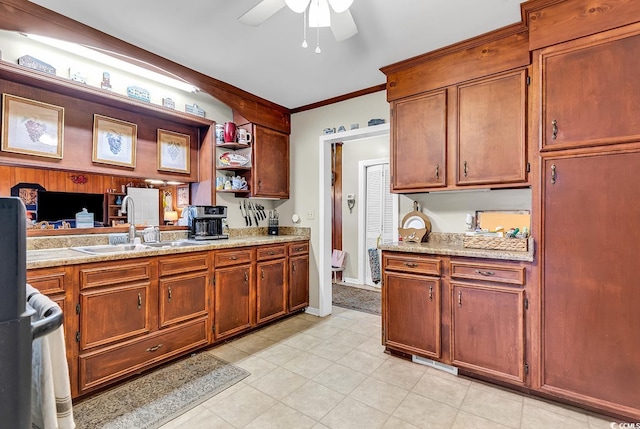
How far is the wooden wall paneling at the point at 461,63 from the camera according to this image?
2.24 meters

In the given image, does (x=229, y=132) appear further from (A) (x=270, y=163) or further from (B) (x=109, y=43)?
(B) (x=109, y=43)

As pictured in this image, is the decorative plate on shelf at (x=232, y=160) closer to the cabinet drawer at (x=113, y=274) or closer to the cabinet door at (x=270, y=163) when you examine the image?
the cabinet door at (x=270, y=163)

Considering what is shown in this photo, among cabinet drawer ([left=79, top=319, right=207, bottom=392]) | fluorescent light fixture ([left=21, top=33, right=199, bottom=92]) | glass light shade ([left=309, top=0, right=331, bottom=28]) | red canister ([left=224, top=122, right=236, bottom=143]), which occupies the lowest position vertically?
cabinet drawer ([left=79, top=319, right=207, bottom=392])

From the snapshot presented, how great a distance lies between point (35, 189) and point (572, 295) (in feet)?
12.7

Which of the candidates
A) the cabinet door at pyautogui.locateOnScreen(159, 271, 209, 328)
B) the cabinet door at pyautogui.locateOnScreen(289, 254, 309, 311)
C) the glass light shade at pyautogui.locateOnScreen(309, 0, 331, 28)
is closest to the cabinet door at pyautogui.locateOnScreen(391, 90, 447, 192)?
the glass light shade at pyautogui.locateOnScreen(309, 0, 331, 28)

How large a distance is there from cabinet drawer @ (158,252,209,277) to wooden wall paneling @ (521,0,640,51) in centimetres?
293

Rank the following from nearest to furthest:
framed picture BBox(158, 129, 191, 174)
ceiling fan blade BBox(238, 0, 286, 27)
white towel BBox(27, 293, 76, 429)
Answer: white towel BBox(27, 293, 76, 429) → ceiling fan blade BBox(238, 0, 286, 27) → framed picture BBox(158, 129, 191, 174)

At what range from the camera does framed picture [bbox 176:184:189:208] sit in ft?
10.8

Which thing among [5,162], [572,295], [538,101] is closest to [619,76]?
[538,101]

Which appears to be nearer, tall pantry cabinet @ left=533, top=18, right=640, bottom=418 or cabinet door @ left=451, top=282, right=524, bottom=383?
tall pantry cabinet @ left=533, top=18, right=640, bottom=418

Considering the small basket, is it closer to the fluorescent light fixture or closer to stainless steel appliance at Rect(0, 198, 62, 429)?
stainless steel appliance at Rect(0, 198, 62, 429)

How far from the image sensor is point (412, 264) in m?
2.46

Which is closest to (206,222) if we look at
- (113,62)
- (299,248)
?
(299,248)

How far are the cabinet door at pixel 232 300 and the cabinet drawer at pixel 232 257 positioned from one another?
5cm
